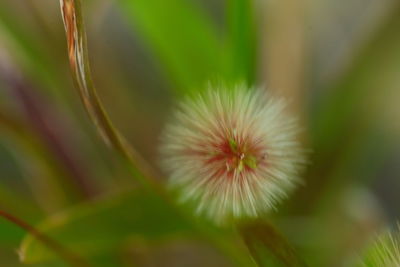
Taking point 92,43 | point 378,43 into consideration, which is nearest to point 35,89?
point 92,43

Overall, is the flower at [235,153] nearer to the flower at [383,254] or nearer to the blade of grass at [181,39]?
the flower at [383,254]

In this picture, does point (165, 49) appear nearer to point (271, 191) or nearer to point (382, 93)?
point (382, 93)

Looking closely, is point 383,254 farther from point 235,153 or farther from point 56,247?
point 56,247

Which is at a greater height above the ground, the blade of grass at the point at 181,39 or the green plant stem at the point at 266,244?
the blade of grass at the point at 181,39

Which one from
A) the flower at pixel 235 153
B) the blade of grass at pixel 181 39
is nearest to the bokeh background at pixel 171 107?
the blade of grass at pixel 181 39

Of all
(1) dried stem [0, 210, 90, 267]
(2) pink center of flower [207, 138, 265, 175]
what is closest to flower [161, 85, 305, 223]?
(2) pink center of flower [207, 138, 265, 175]
